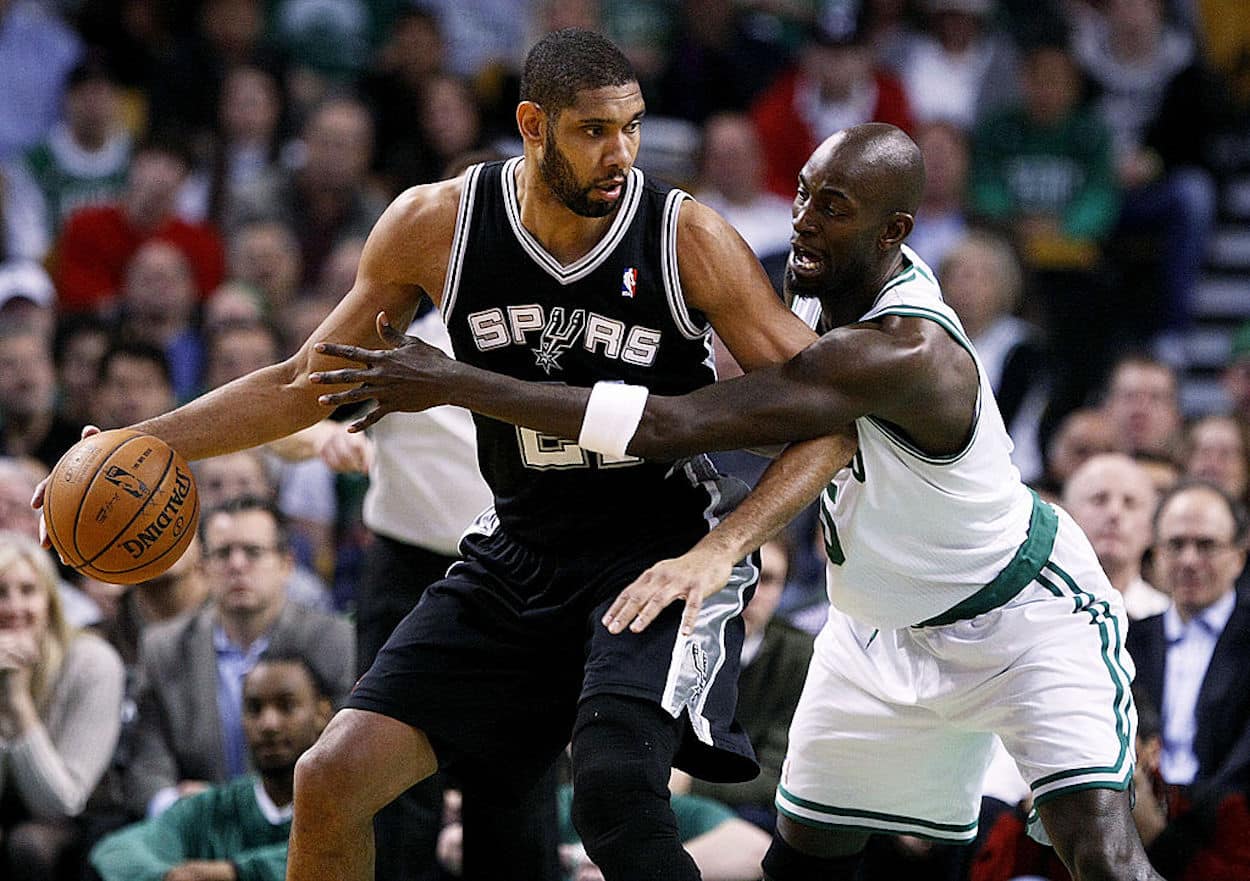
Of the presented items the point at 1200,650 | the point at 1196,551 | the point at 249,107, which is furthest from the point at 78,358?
the point at 1200,650

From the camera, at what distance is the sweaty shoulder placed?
4598 mm

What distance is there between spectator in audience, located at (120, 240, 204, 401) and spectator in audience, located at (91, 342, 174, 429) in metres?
0.78

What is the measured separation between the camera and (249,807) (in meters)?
6.55

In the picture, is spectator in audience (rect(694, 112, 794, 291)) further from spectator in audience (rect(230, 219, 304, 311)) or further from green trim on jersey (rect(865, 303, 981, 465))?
green trim on jersey (rect(865, 303, 981, 465))

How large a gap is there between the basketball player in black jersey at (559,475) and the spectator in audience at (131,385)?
424cm

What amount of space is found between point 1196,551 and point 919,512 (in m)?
2.53

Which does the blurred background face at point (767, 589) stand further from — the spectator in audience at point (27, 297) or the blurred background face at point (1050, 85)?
the blurred background face at point (1050, 85)

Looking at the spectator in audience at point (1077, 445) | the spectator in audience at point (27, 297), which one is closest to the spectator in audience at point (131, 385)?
the spectator in audience at point (27, 297)

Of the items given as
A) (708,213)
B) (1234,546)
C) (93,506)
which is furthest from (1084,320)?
(93,506)

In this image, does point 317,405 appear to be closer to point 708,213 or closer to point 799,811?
point 708,213

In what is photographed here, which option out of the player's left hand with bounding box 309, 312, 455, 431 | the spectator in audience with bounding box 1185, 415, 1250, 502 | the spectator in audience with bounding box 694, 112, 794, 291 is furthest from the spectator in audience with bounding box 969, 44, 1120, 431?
the player's left hand with bounding box 309, 312, 455, 431

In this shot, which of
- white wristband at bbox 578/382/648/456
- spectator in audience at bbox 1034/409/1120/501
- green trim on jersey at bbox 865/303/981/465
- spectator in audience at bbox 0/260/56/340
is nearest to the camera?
white wristband at bbox 578/382/648/456

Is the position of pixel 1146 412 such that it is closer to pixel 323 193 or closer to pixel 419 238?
pixel 323 193

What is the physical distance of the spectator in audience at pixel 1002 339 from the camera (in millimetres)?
9406
